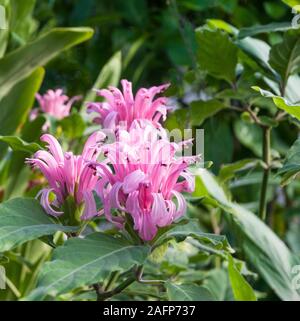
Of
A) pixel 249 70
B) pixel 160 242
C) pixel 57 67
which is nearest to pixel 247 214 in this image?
pixel 249 70

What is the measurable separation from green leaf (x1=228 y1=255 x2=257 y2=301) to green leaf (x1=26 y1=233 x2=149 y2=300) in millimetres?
103

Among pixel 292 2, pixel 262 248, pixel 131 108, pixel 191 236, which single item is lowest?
pixel 262 248

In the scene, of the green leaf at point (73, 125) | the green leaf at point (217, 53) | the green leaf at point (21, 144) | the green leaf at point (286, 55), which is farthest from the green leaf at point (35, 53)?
the green leaf at point (21, 144)

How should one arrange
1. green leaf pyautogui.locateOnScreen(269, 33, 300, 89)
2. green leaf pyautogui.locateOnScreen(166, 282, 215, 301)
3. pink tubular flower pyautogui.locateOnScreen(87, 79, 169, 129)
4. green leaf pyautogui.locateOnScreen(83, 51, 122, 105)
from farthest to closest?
green leaf pyautogui.locateOnScreen(83, 51, 122, 105) < green leaf pyautogui.locateOnScreen(269, 33, 300, 89) < pink tubular flower pyautogui.locateOnScreen(87, 79, 169, 129) < green leaf pyautogui.locateOnScreen(166, 282, 215, 301)

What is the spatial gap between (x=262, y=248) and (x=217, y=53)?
A: 0.28 m

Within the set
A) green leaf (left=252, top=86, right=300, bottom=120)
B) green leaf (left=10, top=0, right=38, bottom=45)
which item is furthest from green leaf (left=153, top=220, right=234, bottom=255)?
green leaf (left=10, top=0, right=38, bottom=45)

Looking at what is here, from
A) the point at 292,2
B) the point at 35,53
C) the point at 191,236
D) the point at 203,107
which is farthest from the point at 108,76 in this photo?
the point at 191,236

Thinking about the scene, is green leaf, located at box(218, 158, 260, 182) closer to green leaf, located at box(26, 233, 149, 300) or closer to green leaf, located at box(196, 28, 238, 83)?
green leaf, located at box(196, 28, 238, 83)

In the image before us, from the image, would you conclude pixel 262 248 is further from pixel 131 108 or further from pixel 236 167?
pixel 131 108

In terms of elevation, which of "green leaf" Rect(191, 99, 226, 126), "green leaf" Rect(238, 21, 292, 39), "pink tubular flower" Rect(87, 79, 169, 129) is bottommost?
"green leaf" Rect(191, 99, 226, 126)

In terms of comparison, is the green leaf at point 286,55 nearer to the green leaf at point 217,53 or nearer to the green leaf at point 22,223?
the green leaf at point 217,53

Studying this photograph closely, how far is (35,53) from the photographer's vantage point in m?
1.28

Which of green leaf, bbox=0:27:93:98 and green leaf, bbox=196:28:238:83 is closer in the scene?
green leaf, bbox=196:28:238:83

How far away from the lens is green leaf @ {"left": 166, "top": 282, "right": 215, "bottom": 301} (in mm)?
729
